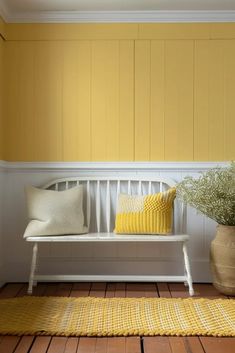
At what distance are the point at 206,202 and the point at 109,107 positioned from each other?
98 cm

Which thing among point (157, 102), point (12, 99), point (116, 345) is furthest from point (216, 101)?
point (116, 345)

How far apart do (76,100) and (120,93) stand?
0.32m

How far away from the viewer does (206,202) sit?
91.7 inches

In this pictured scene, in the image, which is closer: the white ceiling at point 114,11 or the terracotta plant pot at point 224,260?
the terracotta plant pot at point 224,260

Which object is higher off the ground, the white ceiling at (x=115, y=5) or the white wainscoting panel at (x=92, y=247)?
the white ceiling at (x=115, y=5)

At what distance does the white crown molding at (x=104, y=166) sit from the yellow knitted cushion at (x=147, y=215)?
10.5 inches

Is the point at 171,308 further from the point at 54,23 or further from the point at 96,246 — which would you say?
the point at 54,23

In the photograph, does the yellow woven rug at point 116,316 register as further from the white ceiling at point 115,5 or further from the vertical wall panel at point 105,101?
the white ceiling at point 115,5

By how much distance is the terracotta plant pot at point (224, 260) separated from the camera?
2273 millimetres

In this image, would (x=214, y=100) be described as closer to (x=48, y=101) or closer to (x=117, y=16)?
(x=117, y=16)

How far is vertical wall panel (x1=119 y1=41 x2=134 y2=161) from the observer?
271 cm

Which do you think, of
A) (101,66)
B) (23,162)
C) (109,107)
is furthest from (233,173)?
(23,162)

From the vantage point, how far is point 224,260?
229 centimetres

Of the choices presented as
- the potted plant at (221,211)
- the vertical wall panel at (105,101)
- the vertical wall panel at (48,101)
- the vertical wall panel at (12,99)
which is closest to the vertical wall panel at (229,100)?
the potted plant at (221,211)
